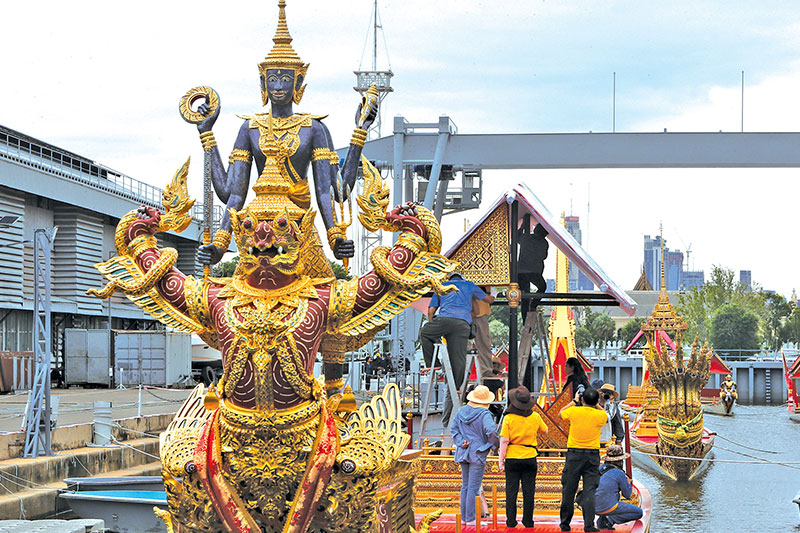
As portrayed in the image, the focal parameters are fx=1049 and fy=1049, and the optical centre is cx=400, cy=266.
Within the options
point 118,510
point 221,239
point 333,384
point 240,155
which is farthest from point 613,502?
point 118,510

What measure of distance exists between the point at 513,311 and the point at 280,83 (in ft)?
16.1

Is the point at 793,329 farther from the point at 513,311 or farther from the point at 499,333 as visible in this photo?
the point at 513,311

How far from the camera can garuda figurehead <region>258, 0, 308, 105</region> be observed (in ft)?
23.1

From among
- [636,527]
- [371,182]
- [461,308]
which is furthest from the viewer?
[461,308]

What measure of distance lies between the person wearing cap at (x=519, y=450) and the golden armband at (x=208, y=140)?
3235 millimetres

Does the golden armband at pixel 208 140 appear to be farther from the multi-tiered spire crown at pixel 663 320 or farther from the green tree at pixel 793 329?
the green tree at pixel 793 329

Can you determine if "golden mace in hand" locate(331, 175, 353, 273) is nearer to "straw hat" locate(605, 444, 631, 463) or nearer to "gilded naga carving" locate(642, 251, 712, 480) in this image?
"straw hat" locate(605, 444, 631, 463)

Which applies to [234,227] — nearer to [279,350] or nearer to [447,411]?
[279,350]

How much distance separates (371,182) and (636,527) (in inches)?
167

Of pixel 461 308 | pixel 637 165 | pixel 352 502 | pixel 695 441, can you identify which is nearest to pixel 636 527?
pixel 461 308

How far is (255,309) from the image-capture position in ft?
19.7

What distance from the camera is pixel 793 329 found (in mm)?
71938

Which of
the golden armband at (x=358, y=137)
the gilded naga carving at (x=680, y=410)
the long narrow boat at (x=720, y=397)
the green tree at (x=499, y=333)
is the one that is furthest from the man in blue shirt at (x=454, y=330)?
the green tree at (x=499, y=333)

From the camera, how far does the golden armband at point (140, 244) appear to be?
6441 millimetres
